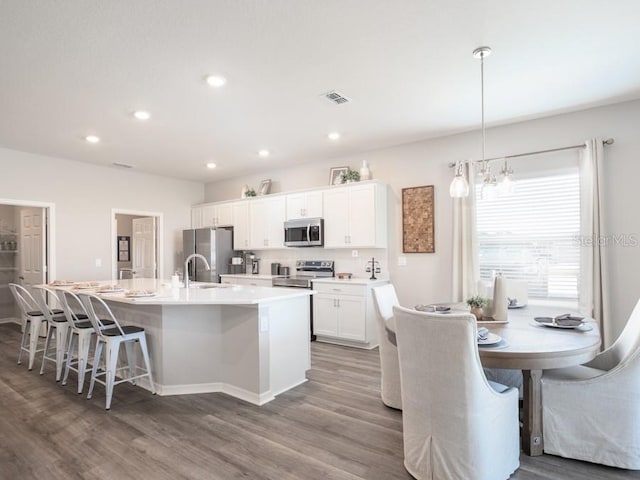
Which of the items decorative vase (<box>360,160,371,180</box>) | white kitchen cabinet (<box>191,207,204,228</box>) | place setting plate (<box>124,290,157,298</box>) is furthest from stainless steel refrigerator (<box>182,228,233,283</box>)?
place setting plate (<box>124,290,157,298</box>)

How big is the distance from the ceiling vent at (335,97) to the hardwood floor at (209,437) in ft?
8.66

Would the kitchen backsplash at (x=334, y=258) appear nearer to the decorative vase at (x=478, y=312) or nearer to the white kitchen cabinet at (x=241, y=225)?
the white kitchen cabinet at (x=241, y=225)

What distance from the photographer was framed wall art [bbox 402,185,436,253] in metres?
4.87

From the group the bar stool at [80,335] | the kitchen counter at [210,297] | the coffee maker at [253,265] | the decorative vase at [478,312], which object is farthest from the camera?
the coffee maker at [253,265]

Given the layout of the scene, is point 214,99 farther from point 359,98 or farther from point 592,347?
point 592,347

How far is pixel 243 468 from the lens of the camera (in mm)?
2191

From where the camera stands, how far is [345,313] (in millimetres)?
4914

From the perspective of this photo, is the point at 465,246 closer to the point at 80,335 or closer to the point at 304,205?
the point at 304,205

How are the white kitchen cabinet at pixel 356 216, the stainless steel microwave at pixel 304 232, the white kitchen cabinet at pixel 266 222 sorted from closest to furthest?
1. the white kitchen cabinet at pixel 356 216
2. the stainless steel microwave at pixel 304 232
3. the white kitchen cabinet at pixel 266 222

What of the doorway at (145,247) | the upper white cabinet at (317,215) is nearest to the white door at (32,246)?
the doorway at (145,247)

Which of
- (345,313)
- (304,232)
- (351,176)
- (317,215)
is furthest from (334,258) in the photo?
(351,176)

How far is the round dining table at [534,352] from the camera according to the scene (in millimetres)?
1936

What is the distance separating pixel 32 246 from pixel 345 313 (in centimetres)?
520

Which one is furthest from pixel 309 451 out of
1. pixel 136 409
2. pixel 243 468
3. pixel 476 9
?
pixel 476 9
